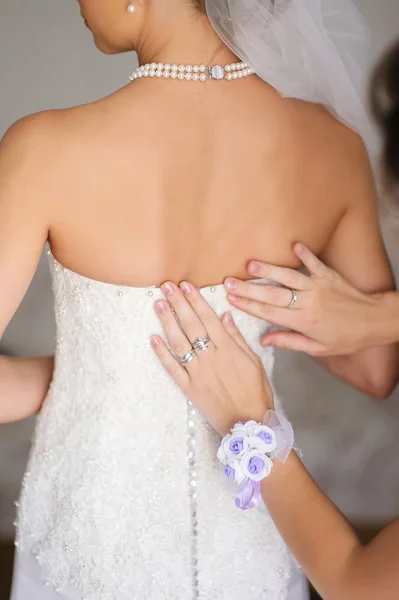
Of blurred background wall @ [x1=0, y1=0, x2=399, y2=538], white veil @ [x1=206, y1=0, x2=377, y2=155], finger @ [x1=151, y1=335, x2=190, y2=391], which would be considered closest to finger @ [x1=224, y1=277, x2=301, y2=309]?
finger @ [x1=151, y1=335, x2=190, y2=391]

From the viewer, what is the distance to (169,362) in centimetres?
82

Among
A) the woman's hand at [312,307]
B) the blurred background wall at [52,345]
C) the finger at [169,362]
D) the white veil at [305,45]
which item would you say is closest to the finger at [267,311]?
the woman's hand at [312,307]

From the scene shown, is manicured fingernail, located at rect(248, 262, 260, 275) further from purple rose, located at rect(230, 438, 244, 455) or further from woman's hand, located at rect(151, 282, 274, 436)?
purple rose, located at rect(230, 438, 244, 455)

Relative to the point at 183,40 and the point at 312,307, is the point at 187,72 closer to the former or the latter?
the point at 183,40

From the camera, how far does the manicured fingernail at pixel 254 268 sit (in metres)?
0.83

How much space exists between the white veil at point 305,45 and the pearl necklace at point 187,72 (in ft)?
0.08

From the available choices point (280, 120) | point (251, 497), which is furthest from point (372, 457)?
point (280, 120)

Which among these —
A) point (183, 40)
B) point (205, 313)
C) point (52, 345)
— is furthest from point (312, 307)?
point (52, 345)

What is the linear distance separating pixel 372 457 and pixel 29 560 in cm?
127

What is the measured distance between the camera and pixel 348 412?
1936 millimetres

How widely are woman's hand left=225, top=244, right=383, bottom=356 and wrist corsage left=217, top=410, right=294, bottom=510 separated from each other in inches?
5.7

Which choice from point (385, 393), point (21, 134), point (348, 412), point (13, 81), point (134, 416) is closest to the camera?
point (21, 134)

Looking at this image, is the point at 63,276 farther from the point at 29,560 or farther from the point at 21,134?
the point at 29,560

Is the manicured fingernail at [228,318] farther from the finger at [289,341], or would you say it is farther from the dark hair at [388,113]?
the dark hair at [388,113]
